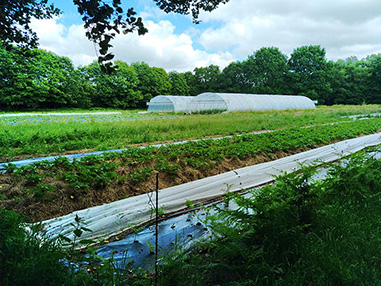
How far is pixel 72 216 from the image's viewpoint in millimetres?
3422

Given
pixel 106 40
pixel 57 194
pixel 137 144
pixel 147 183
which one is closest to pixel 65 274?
pixel 106 40

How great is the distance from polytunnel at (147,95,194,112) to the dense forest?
3.05 meters

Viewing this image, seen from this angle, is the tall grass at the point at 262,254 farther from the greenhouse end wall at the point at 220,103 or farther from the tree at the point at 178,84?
the tree at the point at 178,84

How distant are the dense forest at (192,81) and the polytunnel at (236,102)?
8.18m

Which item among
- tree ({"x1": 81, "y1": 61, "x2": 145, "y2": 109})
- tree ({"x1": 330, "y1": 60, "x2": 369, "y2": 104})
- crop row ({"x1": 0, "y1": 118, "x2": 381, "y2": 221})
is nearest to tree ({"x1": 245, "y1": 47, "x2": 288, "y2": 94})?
tree ({"x1": 330, "y1": 60, "x2": 369, "y2": 104})

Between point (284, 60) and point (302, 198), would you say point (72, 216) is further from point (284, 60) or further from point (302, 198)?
point (284, 60)

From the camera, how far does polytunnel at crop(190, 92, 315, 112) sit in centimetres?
2348

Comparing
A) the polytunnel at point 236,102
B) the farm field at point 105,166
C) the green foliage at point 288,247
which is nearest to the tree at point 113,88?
the polytunnel at point 236,102

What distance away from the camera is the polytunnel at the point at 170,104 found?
25.9m

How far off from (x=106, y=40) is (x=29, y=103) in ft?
89.8

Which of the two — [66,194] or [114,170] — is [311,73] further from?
[66,194]

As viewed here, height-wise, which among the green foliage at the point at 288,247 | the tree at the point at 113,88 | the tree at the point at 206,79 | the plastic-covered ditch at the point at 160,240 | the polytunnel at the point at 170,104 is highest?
the tree at the point at 206,79

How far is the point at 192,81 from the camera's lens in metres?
41.6

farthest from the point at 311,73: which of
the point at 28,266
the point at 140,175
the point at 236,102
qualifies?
the point at 28,266
